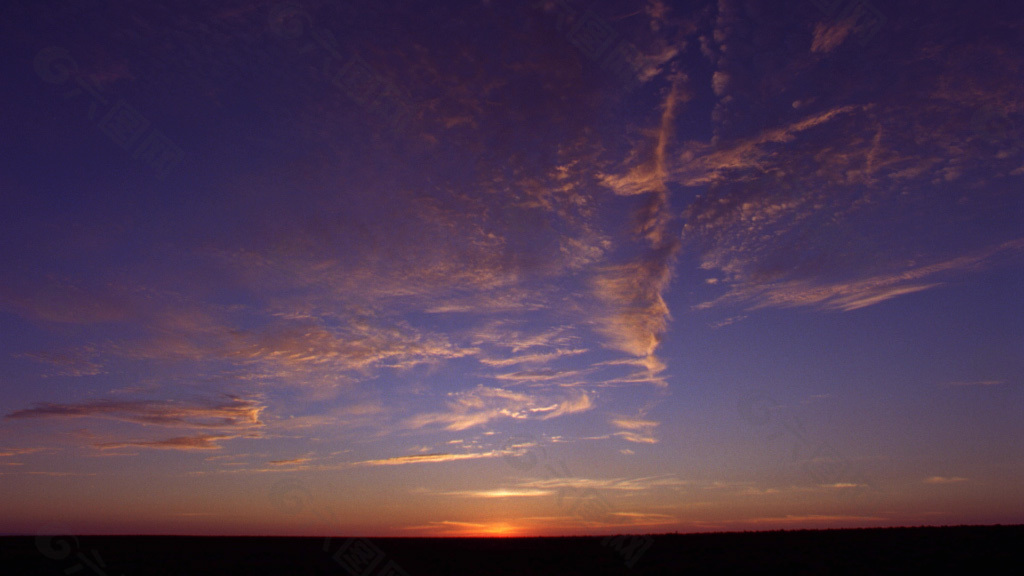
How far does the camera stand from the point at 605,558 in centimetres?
4031

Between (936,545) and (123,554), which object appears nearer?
(936,545)

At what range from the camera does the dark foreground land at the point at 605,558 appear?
32.5 meters

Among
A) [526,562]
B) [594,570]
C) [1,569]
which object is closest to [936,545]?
[594,570]

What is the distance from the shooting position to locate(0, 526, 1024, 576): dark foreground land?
107ft

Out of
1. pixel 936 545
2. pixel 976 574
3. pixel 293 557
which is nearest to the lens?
pixel 976 574

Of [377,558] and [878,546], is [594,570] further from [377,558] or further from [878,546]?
[878,546]

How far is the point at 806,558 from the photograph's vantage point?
35000mm

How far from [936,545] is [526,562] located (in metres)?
29.1

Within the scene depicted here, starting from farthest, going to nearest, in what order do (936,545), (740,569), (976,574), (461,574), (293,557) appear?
1. (293,557)
2. (936,545)
3. (461,574)
4. (740,569)
5. (976,574)

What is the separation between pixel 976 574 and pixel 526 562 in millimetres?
26161

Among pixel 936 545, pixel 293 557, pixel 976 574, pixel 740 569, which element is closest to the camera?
pixel 976 574

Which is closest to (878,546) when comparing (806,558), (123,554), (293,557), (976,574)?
(806,558)

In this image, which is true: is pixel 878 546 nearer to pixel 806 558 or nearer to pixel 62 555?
pixel 806 558

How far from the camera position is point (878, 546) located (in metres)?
39.7
